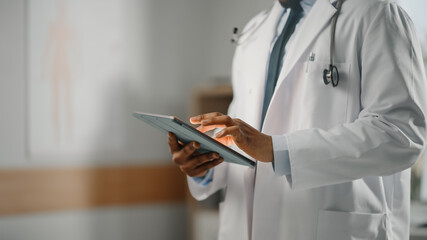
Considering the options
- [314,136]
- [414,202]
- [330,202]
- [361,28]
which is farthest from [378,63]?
[414,202]

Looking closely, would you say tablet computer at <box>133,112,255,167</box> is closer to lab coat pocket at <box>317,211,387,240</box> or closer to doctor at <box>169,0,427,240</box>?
doctor at <box>169,0,427,240</box>

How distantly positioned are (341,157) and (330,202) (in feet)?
0.48

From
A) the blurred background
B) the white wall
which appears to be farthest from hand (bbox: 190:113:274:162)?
the white wall

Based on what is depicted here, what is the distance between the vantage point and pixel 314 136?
39.7 inches

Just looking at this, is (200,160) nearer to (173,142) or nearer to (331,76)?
(173,142)

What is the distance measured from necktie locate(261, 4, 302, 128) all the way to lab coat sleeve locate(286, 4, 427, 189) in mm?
236

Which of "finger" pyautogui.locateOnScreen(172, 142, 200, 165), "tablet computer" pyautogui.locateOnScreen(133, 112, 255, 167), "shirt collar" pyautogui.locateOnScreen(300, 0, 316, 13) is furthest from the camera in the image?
"shirt collar" pyautogui.locateOnScreen(300, 0, 316, 13)

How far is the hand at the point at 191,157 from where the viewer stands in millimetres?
1136

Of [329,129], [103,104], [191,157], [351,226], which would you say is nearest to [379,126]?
[329,129]

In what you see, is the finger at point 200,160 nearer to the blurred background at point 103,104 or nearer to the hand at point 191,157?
the hand at point 191,157

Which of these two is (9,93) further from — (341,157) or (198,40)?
(341,157)

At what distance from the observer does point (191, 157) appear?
3.85 ft

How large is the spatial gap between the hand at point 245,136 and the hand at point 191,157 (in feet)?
0.39

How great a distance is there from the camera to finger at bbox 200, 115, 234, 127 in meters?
1.00
